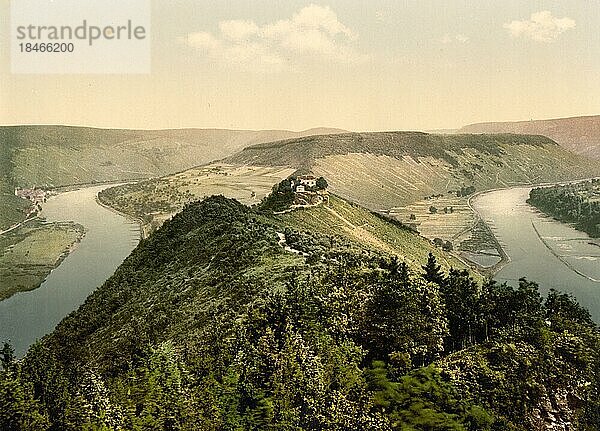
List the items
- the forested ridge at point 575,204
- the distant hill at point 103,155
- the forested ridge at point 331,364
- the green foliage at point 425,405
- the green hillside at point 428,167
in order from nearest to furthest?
1. the forested ridge at point 331,364
2. the green foliage at point 425,405
3. the forested ridge at point 575,204
4. the distant hill at point 103,155
5. the green hillside at point 428,167

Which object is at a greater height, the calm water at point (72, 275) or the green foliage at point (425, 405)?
the green foliage at point (425, 405)

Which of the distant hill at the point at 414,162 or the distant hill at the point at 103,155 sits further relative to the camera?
the distant hill at the point at 414,162

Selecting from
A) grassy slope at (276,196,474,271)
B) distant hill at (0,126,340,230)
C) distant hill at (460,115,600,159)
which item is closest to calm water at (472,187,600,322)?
grassy slope at (276,196,474,271)

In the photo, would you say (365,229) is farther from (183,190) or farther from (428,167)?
(428,167)

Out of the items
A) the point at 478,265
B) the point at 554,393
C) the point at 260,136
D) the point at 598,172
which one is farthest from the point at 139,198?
the point at 598,172

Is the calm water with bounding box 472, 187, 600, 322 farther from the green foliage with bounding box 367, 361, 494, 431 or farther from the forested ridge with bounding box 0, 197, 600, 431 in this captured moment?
the green foliage with bounding box 367, 361, 494, 431

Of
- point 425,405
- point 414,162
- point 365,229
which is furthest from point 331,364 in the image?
point 414,162

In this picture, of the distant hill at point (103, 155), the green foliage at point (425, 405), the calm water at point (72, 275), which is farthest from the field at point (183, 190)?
the green foliage at point (425, 405)

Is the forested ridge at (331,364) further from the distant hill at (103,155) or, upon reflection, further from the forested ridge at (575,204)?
the distant hill at (103,155)
